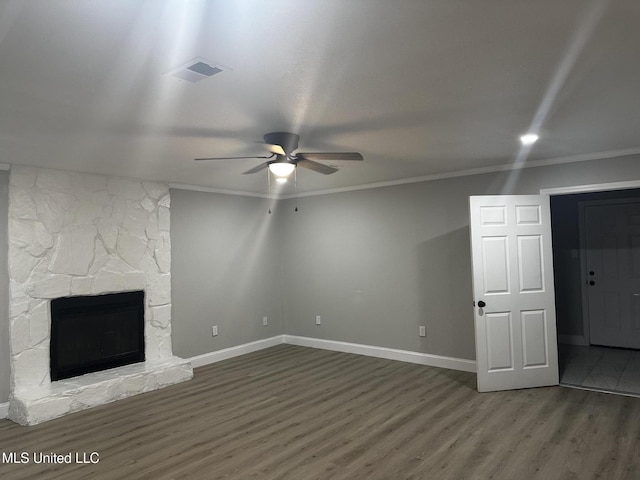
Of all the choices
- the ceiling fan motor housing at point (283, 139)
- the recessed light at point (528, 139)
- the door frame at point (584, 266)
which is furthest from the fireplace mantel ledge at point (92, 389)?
the door frame at point (584, 266)

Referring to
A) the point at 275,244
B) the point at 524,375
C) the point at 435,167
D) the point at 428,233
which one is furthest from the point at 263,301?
the point at 524,375

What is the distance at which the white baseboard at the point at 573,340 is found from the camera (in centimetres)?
653

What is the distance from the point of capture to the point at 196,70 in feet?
7.25

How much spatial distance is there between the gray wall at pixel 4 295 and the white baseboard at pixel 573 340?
717 centimetres

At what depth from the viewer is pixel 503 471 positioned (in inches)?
117

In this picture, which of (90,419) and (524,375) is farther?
(524,375)

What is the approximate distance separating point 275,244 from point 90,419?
3727mm

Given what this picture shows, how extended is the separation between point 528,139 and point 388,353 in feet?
11.1

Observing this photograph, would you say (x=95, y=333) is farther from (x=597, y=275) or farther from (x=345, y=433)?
→ (x=597, y=275)

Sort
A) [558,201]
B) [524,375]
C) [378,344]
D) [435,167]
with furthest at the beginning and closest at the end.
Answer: [558,201] → [378,344] → [435,167] → [524,375]

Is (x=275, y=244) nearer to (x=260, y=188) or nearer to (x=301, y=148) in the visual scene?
(x=260, y=188)

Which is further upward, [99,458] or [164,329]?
[164,329]

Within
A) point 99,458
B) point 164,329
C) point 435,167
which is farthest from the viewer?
point 164,329

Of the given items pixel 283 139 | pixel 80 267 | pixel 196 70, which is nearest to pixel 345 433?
pixel 283 139
